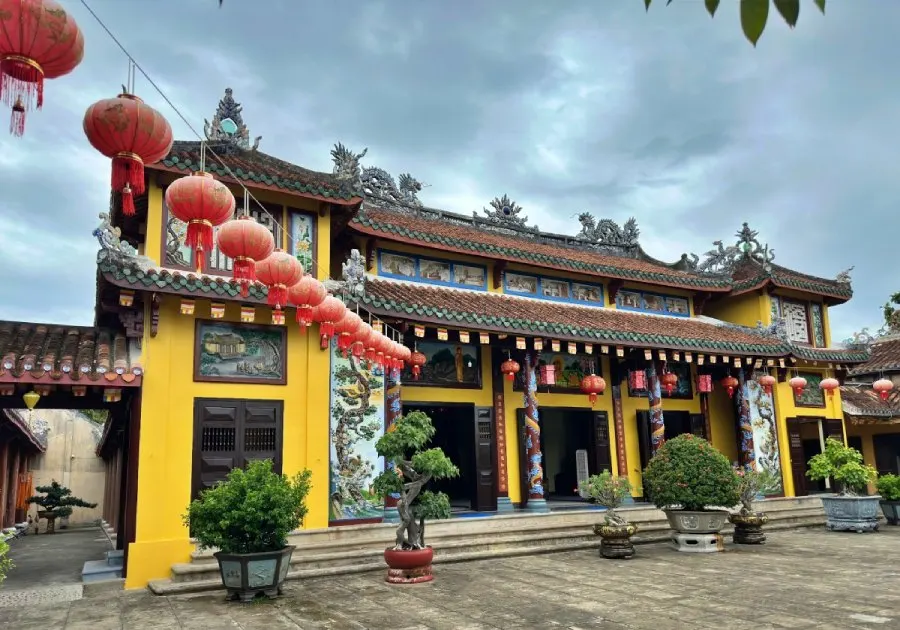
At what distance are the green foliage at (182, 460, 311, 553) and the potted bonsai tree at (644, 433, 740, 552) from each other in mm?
6235

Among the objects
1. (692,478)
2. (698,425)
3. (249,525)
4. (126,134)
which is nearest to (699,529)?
(692,478)

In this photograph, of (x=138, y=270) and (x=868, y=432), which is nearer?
(x=138, y=270)

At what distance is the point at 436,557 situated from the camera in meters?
9.92

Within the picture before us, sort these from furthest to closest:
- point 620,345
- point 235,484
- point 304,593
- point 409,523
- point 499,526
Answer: point 620,345 < point 499,526 < point 409,523 < point 304,593 < point 235,484

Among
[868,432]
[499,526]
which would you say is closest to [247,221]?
[499,526]

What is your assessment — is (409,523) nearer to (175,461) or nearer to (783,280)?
(175,461)

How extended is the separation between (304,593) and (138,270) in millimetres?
4695

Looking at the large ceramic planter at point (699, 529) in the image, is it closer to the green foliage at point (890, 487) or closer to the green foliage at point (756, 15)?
the green foliage at point (890, 487)

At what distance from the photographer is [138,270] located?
8.59 meters

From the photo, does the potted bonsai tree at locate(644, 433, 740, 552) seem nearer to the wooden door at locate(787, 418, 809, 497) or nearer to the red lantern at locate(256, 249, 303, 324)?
the wooden door at locate(787, 418, 809, 497)

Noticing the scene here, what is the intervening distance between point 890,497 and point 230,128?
15562 millimetres

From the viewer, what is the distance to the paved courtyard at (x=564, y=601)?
20.6 ft

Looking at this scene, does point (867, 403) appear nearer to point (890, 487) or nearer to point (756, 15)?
point (890, 487)

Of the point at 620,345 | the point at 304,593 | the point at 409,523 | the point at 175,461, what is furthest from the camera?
the point at 620,345
